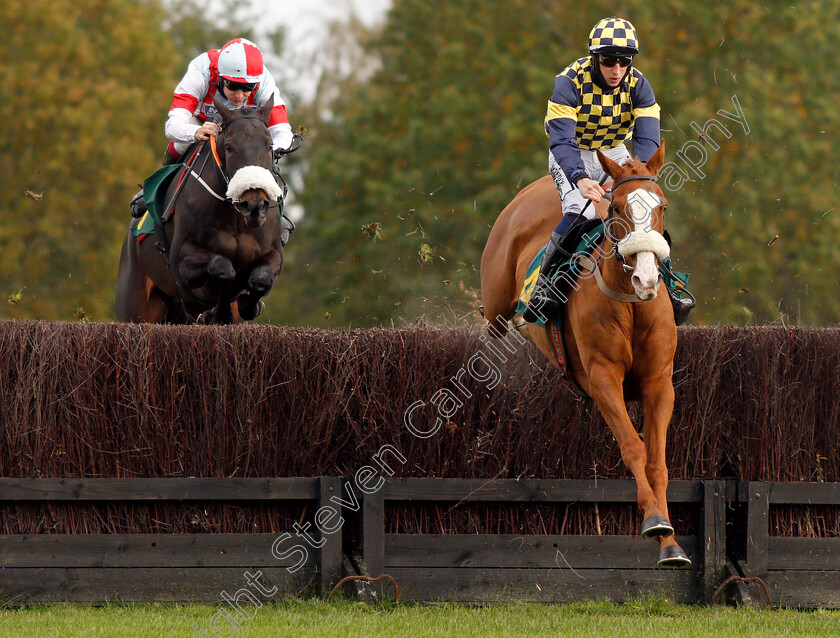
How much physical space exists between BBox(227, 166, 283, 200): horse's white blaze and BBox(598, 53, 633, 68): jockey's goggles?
8.26 feet

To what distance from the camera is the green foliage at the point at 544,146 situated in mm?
21781

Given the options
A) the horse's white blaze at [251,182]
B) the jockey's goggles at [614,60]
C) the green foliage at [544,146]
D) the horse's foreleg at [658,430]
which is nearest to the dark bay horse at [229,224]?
the horse's white blaze at [251,182]

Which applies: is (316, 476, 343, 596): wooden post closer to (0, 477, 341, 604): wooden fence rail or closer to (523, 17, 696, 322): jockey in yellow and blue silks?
(0, 477, 341, 604): wooden fence rail

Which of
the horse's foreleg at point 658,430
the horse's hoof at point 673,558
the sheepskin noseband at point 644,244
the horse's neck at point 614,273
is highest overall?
the sheepskin noseband at point 644,244

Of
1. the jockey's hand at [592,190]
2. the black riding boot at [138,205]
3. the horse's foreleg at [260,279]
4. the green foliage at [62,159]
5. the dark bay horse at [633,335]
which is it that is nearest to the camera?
the dark bay horse at [633,335]

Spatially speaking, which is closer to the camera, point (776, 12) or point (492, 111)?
point (776, 12)

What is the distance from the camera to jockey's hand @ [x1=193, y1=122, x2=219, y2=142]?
8594 mm

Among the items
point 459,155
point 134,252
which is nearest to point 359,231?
point 459,155

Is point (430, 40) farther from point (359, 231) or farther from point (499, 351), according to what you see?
point (499, 351)

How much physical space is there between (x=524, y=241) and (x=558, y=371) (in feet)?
3.63

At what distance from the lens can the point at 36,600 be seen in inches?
259

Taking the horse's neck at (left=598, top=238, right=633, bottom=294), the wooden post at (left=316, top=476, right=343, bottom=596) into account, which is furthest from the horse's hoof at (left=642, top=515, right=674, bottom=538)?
the wooden post at (left=316, top=476, right=343, bottom=596)

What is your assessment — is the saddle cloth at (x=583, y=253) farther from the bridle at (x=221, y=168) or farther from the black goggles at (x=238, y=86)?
the black goggles at (x=238, y=86)

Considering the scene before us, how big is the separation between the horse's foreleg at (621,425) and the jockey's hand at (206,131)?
3854mm
